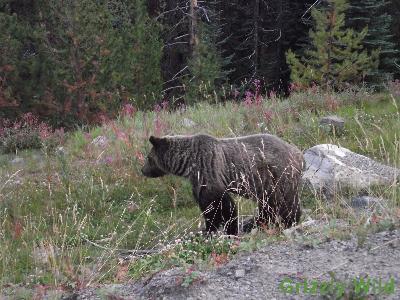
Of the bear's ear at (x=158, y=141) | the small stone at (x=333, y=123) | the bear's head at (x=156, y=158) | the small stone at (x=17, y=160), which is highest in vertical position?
the bear's ear at (x=158, y=141)

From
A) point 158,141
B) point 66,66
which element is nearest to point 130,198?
point 158,141

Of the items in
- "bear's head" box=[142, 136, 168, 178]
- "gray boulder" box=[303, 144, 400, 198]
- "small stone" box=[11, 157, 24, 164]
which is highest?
"bear's head" box=[142, 136, 168, 178]

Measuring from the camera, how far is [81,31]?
1566 centimetres

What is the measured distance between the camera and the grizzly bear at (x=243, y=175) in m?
6.21

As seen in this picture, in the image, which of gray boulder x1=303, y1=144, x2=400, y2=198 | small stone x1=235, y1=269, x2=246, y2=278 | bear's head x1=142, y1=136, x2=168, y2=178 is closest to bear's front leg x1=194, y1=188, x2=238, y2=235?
bear's head x1=142, y1=136, x2=168, y2=178

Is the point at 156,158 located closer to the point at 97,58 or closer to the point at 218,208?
the point at 218,208

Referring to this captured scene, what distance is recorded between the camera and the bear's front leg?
20.8 feet

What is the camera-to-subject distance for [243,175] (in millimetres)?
6164

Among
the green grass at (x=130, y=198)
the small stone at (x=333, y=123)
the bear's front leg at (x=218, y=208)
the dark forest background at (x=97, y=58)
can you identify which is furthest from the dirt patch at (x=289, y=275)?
the dark forest background at (x=97, y=58)

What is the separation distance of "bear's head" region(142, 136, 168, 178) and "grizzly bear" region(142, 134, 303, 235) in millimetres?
332

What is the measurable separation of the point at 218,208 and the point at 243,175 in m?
0.49

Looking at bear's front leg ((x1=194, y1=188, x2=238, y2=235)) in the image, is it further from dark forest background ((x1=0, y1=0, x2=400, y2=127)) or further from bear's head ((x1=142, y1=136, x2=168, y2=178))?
dark forest background ((x1=0, y1=0, x2=400, y2=127))

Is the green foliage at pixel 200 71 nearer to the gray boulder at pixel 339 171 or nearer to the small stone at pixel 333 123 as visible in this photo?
the small stone at pixel 333 123

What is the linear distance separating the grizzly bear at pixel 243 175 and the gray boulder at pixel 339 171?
0.85 metres
